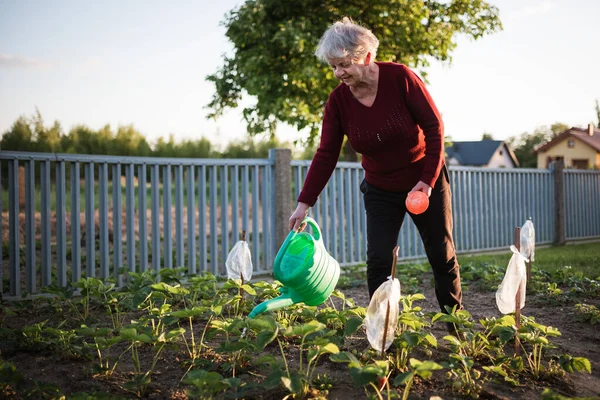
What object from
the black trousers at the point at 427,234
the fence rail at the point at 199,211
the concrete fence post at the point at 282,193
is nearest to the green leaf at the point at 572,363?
the black trousers at the point at 427,234

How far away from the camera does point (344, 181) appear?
22.1ft

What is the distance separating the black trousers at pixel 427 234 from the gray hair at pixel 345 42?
69cm

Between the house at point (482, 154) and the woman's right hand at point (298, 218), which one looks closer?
the woman's right hand at point (298, 218)

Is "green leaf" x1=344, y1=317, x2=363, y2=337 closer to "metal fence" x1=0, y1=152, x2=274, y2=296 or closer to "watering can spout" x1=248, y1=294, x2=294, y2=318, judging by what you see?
"watering can spout" x1=248, y1=294, x2=294, y2=318

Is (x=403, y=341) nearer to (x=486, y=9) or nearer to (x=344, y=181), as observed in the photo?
(x=344, y=181)

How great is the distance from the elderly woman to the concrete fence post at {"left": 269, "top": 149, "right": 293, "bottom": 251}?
2.97m

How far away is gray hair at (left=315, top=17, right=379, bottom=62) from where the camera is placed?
2367 millimetres

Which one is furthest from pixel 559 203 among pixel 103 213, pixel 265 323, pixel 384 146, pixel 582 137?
pixel 582 137

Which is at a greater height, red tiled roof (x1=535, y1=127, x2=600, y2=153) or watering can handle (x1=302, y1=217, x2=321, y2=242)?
red tiled roof (x1=535, y1=127, x2=600, y2=153)

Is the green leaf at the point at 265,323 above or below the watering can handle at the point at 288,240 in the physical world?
below

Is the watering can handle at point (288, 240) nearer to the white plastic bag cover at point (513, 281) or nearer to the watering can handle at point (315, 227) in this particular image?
the watering can handle at point (315, 227)

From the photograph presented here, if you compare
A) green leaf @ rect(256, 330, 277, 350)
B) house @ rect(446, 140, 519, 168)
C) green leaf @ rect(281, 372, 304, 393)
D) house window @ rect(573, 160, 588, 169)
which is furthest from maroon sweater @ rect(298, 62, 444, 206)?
house @ rect(446, 140, 519, 168)

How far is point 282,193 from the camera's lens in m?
5.80

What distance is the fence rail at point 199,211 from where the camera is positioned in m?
4.51
